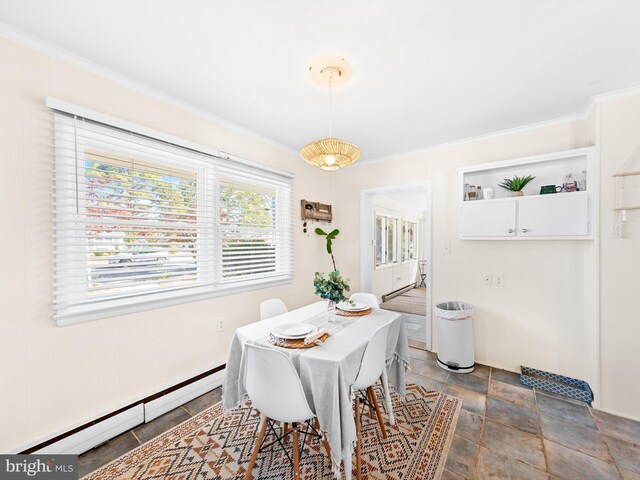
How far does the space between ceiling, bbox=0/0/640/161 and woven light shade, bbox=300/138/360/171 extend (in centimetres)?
52

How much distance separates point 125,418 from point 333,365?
172cm

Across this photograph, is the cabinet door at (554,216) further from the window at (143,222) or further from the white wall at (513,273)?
the window at (143,222)

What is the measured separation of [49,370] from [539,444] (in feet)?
10.7

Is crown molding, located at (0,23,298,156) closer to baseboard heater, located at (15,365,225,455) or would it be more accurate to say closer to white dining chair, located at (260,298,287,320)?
white dining chair, located at (260,298,287,320)

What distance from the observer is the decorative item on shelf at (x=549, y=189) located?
8.38 feet

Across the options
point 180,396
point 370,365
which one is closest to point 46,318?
point 180,396

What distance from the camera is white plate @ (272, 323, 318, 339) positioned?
1759mm

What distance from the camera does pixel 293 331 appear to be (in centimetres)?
184

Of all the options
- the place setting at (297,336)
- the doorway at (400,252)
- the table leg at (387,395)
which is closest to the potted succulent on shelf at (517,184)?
the doorway at (400,252)

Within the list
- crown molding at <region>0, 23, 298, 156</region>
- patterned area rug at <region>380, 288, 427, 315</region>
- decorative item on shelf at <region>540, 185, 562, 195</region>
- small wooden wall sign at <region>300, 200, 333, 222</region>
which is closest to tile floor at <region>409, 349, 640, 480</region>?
decorative item on shelf at <region>540, 185, 562, 195</region>

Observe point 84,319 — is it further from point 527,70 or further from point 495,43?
point 527,70

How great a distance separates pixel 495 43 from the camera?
1.67 metres

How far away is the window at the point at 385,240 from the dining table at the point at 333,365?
3.96 m

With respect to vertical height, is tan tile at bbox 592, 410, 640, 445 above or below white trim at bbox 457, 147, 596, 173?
below
